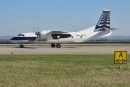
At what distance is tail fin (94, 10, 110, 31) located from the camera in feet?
239

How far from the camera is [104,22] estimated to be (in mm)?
74312

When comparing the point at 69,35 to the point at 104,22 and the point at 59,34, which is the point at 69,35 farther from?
the point at 104,22

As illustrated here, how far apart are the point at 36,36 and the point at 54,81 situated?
172 feet

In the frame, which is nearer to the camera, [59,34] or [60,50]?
[60,50]

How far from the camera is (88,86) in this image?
13867 millimetres

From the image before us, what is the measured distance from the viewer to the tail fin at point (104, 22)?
72.9 metres

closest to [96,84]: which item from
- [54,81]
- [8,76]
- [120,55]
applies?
[54,81]

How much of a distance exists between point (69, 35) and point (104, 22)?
9430mm

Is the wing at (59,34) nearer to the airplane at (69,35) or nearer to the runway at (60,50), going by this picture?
the airplane at (69,35)

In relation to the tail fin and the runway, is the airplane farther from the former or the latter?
the runway

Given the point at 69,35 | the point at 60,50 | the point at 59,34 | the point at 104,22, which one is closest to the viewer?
the point at 60,50

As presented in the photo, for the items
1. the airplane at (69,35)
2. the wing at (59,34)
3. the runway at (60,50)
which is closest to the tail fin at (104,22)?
the airplane at (69,35)

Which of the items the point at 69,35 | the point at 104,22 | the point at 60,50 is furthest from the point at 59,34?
the point at 60,50

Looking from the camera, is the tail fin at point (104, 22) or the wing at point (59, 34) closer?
the wing at point (59, 34)
